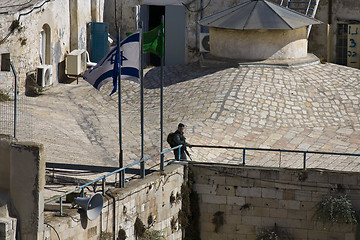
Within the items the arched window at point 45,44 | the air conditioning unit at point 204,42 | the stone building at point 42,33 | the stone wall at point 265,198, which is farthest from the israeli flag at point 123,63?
the air conditioning unit at point 204,42

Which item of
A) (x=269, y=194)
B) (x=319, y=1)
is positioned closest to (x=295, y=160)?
(x=269, y=194)

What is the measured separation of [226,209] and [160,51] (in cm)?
424

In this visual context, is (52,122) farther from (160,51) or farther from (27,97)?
(160,51)

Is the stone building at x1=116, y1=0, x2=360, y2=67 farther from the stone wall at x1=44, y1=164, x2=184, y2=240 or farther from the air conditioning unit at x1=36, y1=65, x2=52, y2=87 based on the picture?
the stone wall at x1=44, y1=164, x2=184, y2=240

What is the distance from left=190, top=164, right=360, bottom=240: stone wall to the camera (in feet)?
75.7

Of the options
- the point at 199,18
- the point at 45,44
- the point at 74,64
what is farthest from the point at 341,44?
the point at 45,44

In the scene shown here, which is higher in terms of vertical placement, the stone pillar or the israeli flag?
the israeli flag

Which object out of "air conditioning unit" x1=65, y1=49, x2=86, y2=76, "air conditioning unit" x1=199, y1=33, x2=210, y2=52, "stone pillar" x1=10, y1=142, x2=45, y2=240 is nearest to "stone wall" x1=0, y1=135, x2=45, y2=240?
"stone pillar" x1=10, y1=142, x2=45, y2=240

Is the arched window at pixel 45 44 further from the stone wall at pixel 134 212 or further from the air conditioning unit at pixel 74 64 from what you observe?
the stone wall at pixel 134 212

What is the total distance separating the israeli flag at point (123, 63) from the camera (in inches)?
856

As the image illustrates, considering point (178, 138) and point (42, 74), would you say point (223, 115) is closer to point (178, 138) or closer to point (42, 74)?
point (178, 138)

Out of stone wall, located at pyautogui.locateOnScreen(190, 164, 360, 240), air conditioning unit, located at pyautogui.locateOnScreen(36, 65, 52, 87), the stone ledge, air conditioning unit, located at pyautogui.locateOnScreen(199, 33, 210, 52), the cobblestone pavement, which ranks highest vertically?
air conditioning unit, located at pyautogui.locateOnScreen(199, 33, 210, 52)

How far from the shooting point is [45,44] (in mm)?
32031

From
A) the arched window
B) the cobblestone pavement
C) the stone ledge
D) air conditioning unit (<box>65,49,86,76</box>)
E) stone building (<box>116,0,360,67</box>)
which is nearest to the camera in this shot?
the cobblestone pavement
